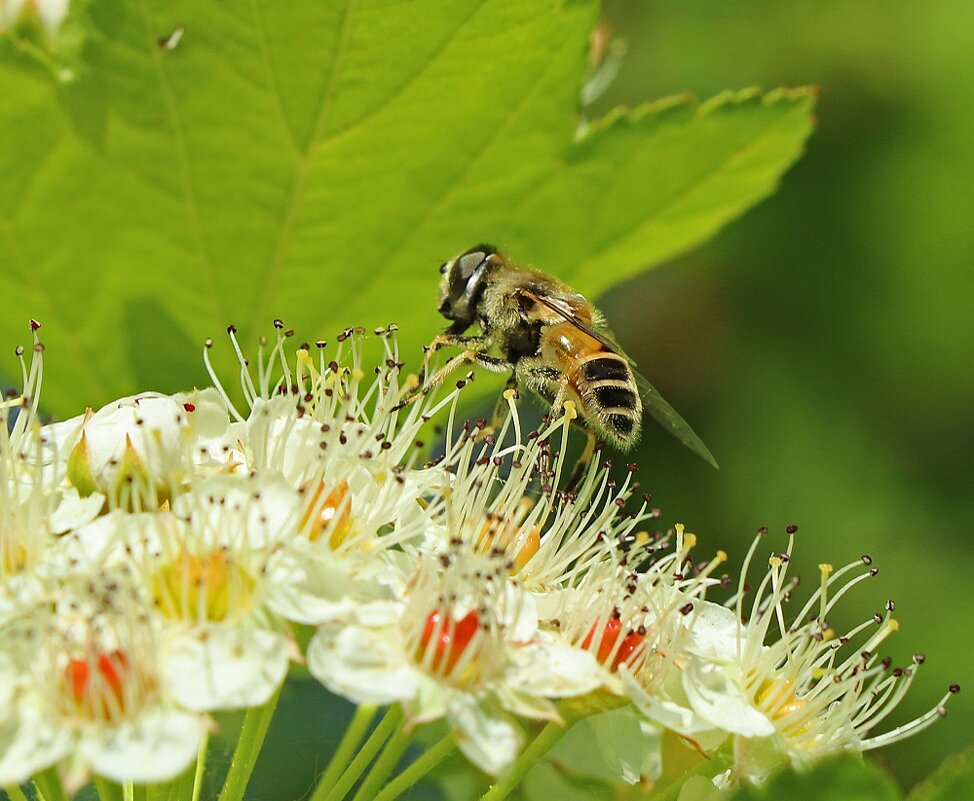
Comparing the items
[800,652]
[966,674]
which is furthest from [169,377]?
[966,674]

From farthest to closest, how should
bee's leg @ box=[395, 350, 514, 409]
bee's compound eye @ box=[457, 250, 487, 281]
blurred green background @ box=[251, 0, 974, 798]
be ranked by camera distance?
blurred green background @ box=[251, 0, 974, 798]
bee's compound eye @ box=[457, 250, 487, 281]
bee's leg @ box=[395, 350, 514, 409]

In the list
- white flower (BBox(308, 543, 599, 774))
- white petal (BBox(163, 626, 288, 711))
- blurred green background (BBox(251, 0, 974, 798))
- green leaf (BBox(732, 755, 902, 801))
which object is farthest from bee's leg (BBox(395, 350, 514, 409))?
blurred green background (BBox(251, 0, 974, 798))

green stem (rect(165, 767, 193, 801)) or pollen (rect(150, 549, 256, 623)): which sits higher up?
pollen (rect(150, 549, 256, 623))

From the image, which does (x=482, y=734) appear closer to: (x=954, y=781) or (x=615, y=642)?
Result: (x=615, y=642)

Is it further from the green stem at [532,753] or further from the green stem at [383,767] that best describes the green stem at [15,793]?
the green stem at [532,753]

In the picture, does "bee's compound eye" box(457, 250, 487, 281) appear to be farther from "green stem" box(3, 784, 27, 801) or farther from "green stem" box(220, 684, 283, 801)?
"green stem" box(3, 784, 27, 801)

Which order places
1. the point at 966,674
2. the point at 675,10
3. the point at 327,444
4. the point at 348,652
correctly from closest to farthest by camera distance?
the point at 348,652, the point at 327,444, the point at 966,674, the point at 675,10

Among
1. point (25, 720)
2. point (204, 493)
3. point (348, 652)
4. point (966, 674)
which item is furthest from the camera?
point (966, 674)

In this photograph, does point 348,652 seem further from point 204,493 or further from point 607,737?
point 607,737
